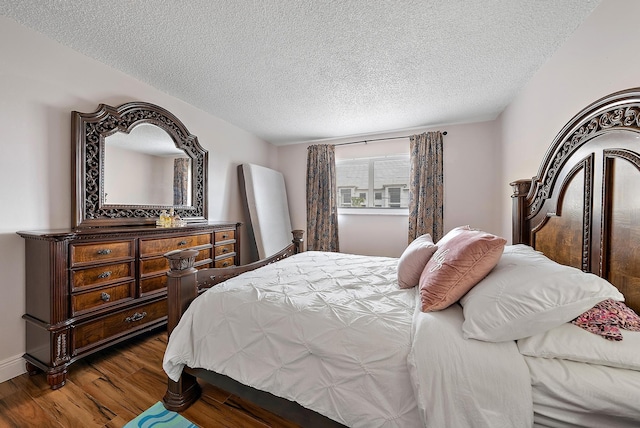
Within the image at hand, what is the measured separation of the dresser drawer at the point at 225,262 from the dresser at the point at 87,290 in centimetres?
62

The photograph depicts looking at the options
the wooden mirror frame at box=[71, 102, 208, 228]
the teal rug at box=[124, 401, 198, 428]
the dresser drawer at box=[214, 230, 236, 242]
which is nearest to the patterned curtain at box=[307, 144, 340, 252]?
the dresser drawer at box=[214, 230, 236, 242]

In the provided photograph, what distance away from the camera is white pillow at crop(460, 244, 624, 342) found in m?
0.87

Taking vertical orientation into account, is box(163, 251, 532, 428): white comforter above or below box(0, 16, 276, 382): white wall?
below

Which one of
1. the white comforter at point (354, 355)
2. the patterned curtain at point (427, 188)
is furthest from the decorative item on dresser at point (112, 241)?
the patterned curtain at point (427, 188)

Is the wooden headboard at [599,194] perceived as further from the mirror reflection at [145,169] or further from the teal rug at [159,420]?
the mirror reflection at [145,169]

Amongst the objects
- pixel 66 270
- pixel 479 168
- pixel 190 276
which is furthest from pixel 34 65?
pixel 479 168

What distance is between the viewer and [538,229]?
1.75 metres

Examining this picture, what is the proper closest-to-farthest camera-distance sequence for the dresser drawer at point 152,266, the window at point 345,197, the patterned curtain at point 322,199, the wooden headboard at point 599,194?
the wooden headboard at point 599,194 → the dresser drawer at point 152,266 → the patterned curtain at point 322,199 → the window at point 345,197

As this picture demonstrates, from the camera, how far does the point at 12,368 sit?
1688 mm

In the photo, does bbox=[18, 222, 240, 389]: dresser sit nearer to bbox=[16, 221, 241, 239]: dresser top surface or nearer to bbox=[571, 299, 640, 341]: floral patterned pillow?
bbox=[16, 221, 241, 239]: dresser top surface

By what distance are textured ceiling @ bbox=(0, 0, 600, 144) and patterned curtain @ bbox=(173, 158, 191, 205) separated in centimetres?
72

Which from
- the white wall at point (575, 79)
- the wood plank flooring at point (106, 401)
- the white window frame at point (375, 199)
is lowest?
the wood plank flooring at point (106, 401)

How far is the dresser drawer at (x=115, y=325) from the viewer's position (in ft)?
5.72

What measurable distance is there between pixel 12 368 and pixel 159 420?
4.16ft
